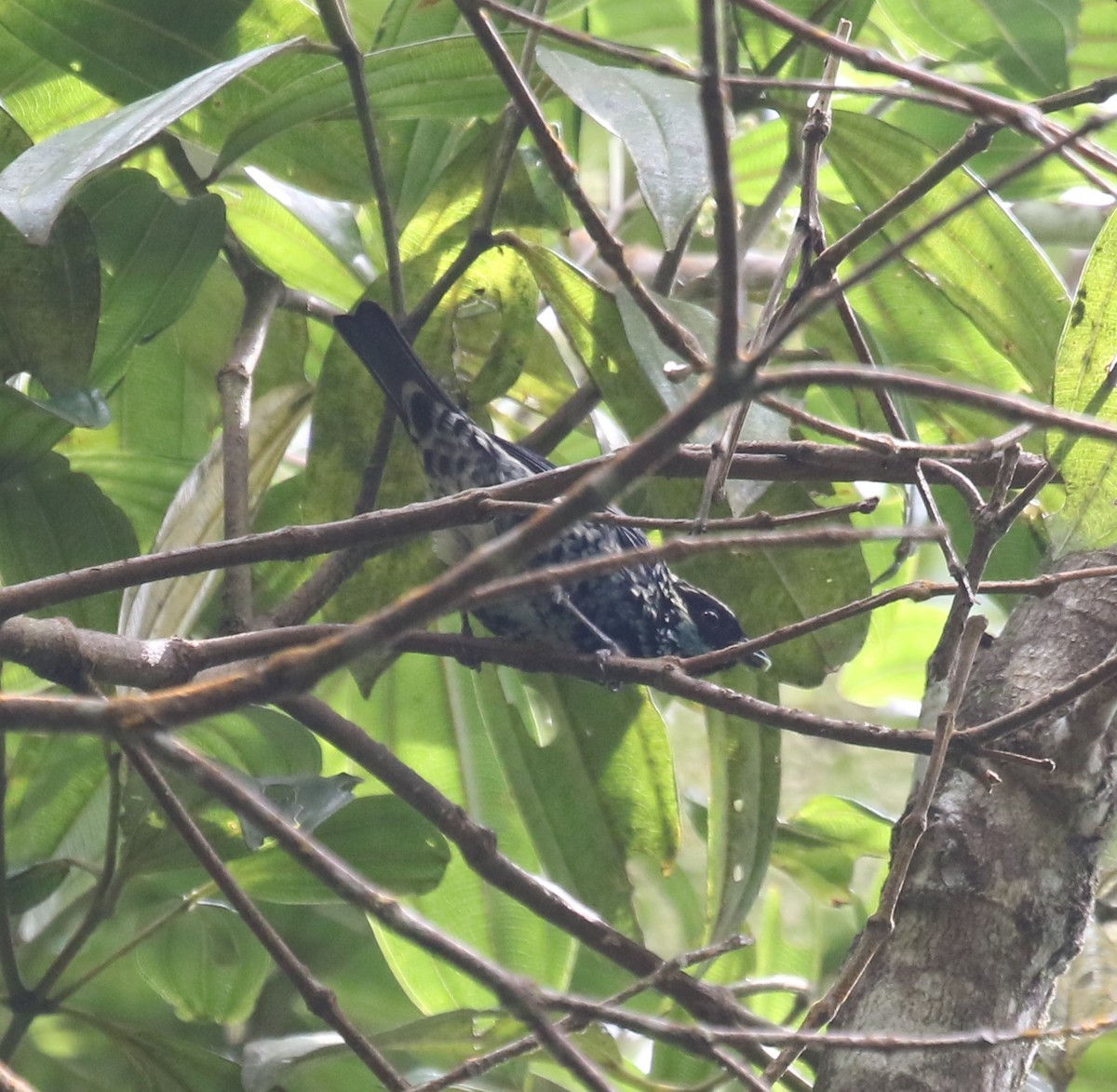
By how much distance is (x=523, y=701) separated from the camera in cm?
234

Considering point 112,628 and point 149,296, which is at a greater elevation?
point 149,296

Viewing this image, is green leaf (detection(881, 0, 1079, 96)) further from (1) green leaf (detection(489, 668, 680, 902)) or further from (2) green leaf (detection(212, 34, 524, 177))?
(1) green leaf (detection(489, 668, 680, 902))

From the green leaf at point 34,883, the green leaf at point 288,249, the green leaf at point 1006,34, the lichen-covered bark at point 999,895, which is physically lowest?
the green leaf at point 34,883

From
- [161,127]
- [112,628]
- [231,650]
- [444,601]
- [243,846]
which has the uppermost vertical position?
[161,127]

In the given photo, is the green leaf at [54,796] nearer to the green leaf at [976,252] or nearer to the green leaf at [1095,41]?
the green leaf at [976,252]

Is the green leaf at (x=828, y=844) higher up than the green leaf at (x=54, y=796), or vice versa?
the green leaf at (x=54, y=796)

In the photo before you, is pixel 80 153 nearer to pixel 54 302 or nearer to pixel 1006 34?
pixel 54 302

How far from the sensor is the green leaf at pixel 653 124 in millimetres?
1516

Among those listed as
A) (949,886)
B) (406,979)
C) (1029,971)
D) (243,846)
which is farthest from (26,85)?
(1029,971)

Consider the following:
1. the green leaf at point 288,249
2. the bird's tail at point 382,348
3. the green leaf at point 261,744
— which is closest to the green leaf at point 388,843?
the green leaf at point 261,744

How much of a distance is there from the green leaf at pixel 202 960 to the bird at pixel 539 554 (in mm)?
681

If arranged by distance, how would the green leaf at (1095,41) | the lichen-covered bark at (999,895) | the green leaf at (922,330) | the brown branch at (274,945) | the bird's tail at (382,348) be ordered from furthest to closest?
the green leaf at (1095,41) < the green leaf at (922,330) < the bird's tail at (382,348) < the lichen-covered bark at (999,895) < the brown branch at (274,945)

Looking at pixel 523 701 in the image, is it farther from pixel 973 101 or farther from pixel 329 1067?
pixel 973 101

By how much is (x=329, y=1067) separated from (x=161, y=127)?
53.6 inches
